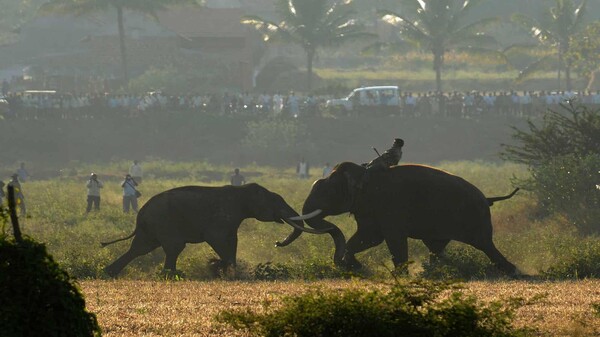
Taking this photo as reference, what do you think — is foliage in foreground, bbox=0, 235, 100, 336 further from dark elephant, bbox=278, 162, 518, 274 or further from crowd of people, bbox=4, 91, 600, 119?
crowd of people, bbox=4, 91, 600, 119

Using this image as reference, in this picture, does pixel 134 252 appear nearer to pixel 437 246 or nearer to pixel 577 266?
pixel 437 246

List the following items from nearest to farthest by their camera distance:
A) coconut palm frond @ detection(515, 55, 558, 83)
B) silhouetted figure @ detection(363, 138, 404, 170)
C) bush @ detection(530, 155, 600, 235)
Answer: silhouetted figure @ detection(363, 138, 404, 170) < bush @ detection(530, 155, 600, 235) < coconut palm frond @ detection(515, 55, 558, 83)

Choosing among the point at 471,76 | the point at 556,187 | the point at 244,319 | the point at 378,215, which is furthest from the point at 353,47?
the point at 244,319

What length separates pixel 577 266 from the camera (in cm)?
1769

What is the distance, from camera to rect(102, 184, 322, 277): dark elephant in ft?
63.3

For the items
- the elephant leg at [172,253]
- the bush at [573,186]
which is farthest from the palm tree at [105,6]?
the elephant leg at [172,253]

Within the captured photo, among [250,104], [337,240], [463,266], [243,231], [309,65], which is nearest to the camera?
[463,266]

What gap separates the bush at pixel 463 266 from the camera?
1759 centimetres

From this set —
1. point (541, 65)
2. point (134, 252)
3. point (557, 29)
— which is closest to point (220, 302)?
point (134, 252)

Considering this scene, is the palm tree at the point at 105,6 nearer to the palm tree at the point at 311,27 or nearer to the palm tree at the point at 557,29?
the palm tree at the point at 311,27

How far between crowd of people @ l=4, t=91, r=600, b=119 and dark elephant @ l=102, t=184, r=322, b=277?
32383 millimetres

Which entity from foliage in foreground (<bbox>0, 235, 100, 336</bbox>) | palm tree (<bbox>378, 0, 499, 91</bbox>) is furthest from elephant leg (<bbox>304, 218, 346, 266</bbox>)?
palm tree (<bbox>378, 0, 499, 91</bbox>)

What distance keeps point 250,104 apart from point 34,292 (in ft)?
146

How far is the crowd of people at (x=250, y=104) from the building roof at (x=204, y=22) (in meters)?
12.4
